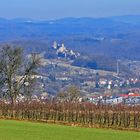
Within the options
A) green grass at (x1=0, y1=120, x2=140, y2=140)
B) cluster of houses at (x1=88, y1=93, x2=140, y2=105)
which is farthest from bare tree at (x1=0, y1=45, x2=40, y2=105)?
green grass at (x1=0, y1=120, x2=140, y2=140)

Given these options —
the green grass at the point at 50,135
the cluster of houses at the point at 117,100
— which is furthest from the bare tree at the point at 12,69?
the green grass at the point at 50,135

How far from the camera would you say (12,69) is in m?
67.8

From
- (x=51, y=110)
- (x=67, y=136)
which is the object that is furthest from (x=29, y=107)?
(x=67, y=136)

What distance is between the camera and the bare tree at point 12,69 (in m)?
67.7

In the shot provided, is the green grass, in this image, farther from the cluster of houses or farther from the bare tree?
the bare tree

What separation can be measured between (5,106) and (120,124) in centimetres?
1027

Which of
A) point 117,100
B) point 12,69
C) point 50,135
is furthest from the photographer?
point 117,100

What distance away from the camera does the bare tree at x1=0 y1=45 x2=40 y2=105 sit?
67656 mm

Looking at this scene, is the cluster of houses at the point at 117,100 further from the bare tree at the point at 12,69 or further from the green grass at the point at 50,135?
the green grass at the point at 50,135

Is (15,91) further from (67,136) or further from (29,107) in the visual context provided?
(67,136)

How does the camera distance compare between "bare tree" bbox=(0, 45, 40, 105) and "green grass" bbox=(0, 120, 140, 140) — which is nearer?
"green grass" bbox=(0, 120, 140, 140)

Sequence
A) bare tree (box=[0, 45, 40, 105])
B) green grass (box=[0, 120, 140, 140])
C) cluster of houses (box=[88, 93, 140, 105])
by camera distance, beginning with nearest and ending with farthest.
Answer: green grass (box=[0, 120, 140, 140])
cluster of houses (box=[88, 93, 140, 105])
bare tree (box=[0, 45, 40, 105])

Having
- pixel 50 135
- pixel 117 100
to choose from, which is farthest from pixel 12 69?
pixel 50 135

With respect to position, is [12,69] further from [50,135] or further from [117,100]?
[50,135]
